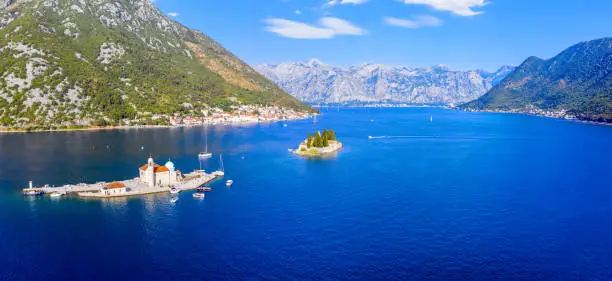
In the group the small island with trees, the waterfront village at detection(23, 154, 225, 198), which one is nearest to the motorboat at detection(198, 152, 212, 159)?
the small island with trees

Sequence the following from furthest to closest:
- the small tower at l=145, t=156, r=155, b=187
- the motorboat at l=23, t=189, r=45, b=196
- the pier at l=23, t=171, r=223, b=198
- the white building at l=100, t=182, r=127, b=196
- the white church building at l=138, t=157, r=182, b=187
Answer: the white church building at l=138, t=157, r=182, b=187, the small tower at l=145, t=156, r=155, b=187, the motorboat at l=23, t=189, r=45, b=196, the pier at l=23, t=171, r=223, b=198, the white building at l=100, t=182, r=127, b=196

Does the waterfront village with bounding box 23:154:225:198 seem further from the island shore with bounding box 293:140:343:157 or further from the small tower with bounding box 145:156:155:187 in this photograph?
the island shore with bounding box 293:140:343:157

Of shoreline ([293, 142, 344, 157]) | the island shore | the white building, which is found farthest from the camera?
the island shore

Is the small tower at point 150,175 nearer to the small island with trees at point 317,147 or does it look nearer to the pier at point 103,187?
the pier at point 103,187

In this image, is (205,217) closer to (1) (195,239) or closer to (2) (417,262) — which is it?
(1) (195,239)

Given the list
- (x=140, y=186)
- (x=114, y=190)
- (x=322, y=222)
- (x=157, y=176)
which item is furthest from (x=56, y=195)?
(x=322, y=222)

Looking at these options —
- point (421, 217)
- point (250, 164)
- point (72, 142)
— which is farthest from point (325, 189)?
point (72, 142)
